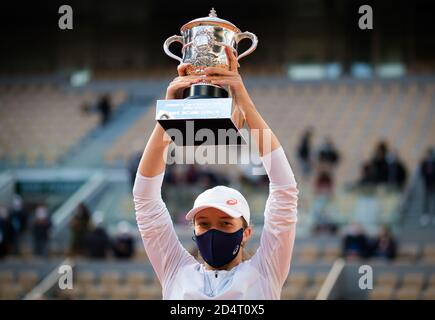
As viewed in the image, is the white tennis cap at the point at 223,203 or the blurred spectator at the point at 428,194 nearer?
the white tennis cap at the point at 223,203

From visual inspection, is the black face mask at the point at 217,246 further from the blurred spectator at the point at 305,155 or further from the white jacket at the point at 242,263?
the blurred spectator at the point at 305,155

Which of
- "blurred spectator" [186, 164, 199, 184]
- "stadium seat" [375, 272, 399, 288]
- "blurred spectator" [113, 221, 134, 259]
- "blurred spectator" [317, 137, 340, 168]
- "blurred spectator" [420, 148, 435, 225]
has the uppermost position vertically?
"blurred spectator" [317, 137, 340, 168]

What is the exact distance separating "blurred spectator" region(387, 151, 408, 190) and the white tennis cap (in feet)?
28.5

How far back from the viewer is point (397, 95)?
58.5 feet

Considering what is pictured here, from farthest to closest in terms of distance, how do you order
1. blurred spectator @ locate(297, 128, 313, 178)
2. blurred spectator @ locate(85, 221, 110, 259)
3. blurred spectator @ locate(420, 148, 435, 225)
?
blurred spectator @ locate(297, 128, 313, 178) < blurred spectator @ locate(420, 148, 435, 225) < blurred spectator @ locate(85, 221, 110, 259)

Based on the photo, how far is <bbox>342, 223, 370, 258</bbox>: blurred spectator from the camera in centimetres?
1012

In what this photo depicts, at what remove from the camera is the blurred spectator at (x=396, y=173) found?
11.6 m

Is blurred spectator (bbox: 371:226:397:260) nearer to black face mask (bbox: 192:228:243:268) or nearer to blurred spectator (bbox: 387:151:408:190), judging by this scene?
blurred spectator (bbox: 387:151:408:190)

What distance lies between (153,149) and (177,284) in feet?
1.53

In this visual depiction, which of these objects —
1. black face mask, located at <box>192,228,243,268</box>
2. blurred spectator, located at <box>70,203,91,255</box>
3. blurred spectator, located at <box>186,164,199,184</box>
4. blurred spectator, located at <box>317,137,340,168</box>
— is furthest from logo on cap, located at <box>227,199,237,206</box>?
blurred spectator, located at <box>317,137,340,168</box>

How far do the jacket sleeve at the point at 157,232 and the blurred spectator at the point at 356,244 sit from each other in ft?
23.5

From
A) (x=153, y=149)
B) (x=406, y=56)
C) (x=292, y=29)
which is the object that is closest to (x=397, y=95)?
(x=406, y=56)

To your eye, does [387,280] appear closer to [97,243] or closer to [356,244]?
[356,244]

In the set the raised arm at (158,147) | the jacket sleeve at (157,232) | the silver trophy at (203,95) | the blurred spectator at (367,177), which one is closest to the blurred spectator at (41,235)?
the blurred spectator at (367,177)
